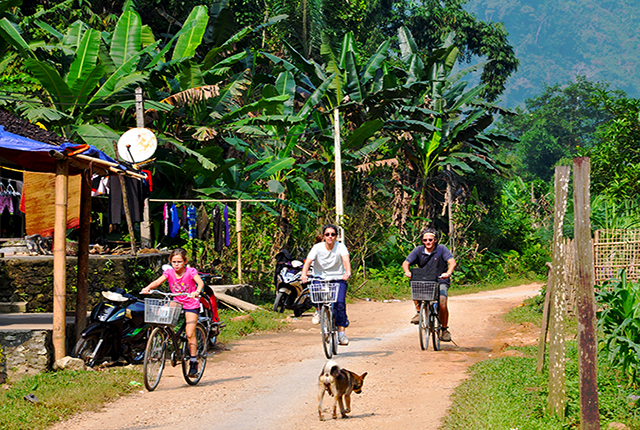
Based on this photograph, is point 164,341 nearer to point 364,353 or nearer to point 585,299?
point 364,353

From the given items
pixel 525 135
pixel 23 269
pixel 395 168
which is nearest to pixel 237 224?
pixel 23 269

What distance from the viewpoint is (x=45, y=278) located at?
1180 centimetres

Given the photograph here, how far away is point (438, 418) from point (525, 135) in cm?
6232

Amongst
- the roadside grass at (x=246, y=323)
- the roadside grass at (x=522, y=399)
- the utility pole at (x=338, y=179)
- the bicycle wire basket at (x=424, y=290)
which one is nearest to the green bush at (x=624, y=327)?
the roadside grass at (x=522, y=399)

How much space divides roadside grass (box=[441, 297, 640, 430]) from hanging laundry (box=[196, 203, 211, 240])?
883 cm

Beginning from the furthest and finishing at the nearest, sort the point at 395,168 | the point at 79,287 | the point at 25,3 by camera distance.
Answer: the point at 395,168 < the point at 25,3 < the point at 79,287

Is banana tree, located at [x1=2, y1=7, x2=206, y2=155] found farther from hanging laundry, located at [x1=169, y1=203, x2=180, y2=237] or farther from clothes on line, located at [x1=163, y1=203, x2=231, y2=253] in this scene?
clothes on line, located at [x1=163, y1=203, x2=231, y2=253]

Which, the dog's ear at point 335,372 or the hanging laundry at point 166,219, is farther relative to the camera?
the hanging laundry at point 166,219

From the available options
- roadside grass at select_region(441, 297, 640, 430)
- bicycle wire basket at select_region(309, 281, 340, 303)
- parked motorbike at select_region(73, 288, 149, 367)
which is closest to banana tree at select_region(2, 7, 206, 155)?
parked motorbike at select_region(73, 288, 149, 367)

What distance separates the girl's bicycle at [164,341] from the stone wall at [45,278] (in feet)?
12.1

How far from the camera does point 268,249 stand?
17656 millimetres

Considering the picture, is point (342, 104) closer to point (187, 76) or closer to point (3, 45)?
point (187, 76)

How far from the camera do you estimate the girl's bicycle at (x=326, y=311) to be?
9328 mm

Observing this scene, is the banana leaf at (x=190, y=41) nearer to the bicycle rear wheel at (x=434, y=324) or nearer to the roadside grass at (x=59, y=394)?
the bicycle rear wheel at (x=434, y=324)
